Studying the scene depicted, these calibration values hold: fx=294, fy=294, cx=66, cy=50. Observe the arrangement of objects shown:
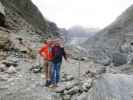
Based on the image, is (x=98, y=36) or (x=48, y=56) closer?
(x=48, y=56)

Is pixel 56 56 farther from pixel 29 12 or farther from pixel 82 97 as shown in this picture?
pixel 29 12

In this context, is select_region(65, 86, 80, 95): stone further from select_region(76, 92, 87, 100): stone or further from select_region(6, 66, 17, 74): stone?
select_region(6, 66, 17, 74): stone

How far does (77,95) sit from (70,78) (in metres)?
2.77

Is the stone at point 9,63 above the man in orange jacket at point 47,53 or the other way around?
the other way around

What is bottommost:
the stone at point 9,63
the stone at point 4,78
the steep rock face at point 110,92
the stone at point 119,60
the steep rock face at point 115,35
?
the stone at point 119,60

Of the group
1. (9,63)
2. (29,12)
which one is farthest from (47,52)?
(29,12)

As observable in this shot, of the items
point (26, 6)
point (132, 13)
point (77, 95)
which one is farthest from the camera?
point (132, 13)

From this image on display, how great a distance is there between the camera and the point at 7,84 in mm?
11102

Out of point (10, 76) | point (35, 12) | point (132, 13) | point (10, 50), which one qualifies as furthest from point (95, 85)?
point (132, 13)

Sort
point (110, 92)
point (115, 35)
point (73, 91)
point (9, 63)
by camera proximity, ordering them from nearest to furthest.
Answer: point (73, 91)
point (110, 92)
point (9, 63)
point (115, 35)

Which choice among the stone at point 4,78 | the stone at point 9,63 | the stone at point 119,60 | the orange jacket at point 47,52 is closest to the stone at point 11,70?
the stone at point 9,63

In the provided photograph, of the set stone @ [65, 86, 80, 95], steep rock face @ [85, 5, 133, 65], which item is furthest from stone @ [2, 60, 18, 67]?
steep rock face @ [85, 5, 133, 65]

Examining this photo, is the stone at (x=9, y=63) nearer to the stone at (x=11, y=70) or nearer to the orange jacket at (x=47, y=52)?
the stone at (x=11, y=70)

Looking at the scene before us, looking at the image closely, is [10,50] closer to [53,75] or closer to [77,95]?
[53,75]
